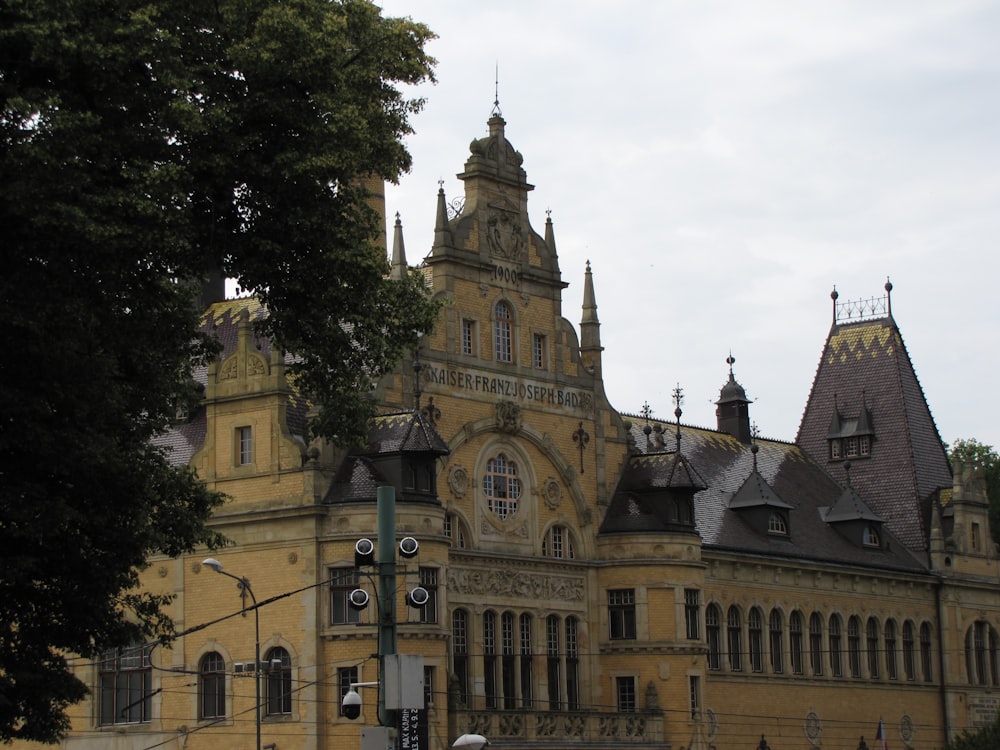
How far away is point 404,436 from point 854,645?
940 inches

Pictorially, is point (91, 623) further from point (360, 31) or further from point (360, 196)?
point (360, 31)

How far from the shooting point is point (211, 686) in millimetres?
50719

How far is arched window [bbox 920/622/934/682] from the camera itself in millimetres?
70438

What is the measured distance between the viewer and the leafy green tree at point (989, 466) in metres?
87.2

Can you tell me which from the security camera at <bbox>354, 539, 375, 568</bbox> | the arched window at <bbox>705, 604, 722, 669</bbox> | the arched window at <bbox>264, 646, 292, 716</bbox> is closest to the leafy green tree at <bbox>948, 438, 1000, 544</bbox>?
the arched window at <bbox>705, 604, 722, 669</bbox>

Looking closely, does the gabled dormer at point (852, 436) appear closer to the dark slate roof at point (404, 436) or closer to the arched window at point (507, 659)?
the arched window at point (507, 659)

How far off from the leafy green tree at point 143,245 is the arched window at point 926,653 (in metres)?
42.6

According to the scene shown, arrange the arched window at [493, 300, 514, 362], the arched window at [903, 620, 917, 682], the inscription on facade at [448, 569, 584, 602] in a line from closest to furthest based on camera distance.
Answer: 1. the inscription on facade at [448, 569, 584, 602]
2. the arched window at [493, 300, 514, 362]
3. the arched window at [903, 620, 917, 682]

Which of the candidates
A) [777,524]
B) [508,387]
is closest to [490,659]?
[508,387]

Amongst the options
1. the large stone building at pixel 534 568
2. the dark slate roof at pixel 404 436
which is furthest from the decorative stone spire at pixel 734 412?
the dark slate roof at pixel 404 436

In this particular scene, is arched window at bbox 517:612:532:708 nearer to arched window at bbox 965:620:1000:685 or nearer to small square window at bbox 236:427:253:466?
small square window at bbox 236:427:253:466

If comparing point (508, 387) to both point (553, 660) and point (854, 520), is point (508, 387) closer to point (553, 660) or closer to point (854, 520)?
point (553, 660)

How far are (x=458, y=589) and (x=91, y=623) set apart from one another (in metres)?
23.9

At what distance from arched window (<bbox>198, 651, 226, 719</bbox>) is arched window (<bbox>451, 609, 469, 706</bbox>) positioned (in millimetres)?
6071
